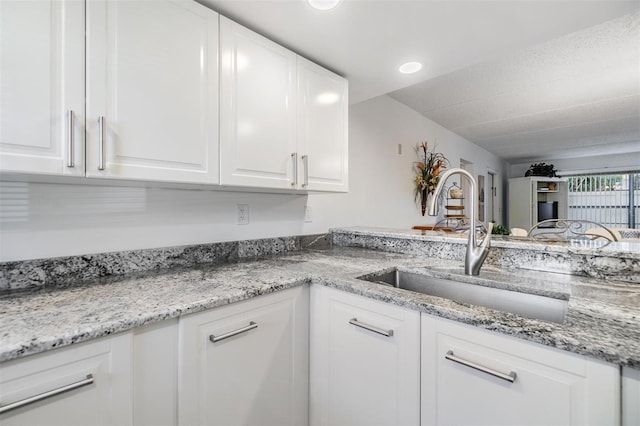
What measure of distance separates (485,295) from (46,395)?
1395 millimetres

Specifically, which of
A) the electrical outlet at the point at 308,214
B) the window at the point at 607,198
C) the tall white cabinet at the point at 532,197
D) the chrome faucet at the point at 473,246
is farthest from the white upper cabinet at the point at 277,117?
the window at the point at 607,198

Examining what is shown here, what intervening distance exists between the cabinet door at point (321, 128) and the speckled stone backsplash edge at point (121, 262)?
513 mm

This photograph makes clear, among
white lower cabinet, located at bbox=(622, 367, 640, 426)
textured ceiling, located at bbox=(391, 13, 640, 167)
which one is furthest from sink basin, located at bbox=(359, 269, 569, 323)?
textured ceiling, located at bbox=(391, 13, 640, 167)

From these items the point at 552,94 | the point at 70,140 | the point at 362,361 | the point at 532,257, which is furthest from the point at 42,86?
the point at 552,94

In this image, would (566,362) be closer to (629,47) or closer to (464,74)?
(464,74)

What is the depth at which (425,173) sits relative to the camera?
369 centimetres

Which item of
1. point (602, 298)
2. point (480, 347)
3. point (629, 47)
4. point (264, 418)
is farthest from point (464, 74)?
point (264, 418)

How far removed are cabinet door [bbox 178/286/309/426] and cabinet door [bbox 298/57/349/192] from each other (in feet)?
2.35

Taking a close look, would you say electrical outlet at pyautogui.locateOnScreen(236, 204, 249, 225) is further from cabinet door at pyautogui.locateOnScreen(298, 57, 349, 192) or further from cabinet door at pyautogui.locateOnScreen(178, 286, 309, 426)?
cabinet door at pyautogui.locateOnScreen(178, 286, 309, 426)

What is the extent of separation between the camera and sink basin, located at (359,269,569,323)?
104 centimetres

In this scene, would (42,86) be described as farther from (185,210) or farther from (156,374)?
(156,374)

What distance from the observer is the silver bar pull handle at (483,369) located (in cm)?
76

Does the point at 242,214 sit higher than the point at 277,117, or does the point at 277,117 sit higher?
the point at 277,117

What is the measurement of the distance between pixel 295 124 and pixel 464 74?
192 cm
